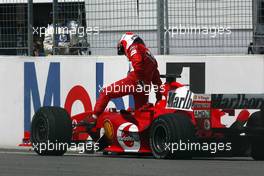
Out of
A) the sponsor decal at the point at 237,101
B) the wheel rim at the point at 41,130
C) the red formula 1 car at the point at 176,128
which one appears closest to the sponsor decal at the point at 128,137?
the red formula 1 car at the point at 176,128

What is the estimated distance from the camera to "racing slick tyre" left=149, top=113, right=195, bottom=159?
9.82m

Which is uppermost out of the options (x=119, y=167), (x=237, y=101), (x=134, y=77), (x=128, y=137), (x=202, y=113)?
(x=134, y=77)

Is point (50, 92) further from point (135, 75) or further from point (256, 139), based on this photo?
point (256, 139)

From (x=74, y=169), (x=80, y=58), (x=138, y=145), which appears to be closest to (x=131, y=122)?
(x=138, y=145)

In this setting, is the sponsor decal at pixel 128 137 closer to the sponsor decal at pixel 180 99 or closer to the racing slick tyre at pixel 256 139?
the sponsor decal at pixel 180 99

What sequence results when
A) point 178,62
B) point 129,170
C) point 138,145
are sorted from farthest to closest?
point 178,62 → point 138,145 → point 129,170

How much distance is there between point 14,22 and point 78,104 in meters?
1.99

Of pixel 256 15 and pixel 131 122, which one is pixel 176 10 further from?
pixel 131 122

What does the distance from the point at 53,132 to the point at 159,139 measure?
1.60 m

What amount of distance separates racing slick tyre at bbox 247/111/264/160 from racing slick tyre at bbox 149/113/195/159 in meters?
0.85

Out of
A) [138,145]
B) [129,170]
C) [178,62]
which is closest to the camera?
[129,170]

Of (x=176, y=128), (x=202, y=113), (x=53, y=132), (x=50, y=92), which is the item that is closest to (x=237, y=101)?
(x=202, y=113)

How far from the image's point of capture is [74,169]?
8.87 m

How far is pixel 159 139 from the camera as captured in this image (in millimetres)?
10242
